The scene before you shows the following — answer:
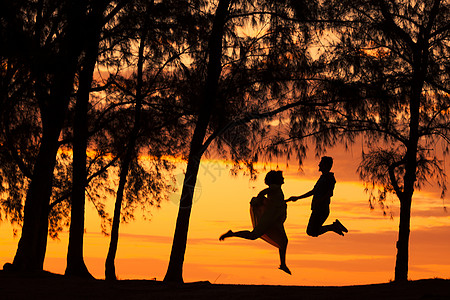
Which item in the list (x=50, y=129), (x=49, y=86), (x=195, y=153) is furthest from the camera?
(x=195, y=153)

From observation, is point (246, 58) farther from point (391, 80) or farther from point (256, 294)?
point (256, 294)

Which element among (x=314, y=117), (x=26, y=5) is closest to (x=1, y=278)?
(x=26, y=5)

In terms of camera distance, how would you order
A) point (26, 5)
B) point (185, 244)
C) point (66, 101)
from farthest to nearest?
point (185, 244), point (66, 101), point (26, 5)

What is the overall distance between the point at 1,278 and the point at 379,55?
1470 centimetres

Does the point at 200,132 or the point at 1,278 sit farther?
the point at 200,132

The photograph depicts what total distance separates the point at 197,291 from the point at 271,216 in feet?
7.87

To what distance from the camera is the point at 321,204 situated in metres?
16.3

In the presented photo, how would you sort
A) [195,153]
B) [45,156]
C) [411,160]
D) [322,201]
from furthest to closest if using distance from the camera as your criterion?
[411,160] < [195,153] < [45,156] < [322,201]

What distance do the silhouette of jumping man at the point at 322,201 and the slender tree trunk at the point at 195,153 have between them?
749cm

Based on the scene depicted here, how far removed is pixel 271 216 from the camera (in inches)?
664

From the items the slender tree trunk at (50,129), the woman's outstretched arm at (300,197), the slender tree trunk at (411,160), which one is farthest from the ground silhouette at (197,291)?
the slender tree trunk at (411,160)

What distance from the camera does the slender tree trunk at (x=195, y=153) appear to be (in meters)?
23.4

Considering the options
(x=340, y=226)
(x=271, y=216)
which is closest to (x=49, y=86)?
(x=271, y=216)

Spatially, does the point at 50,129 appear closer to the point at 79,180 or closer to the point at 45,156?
the point at 45,156
